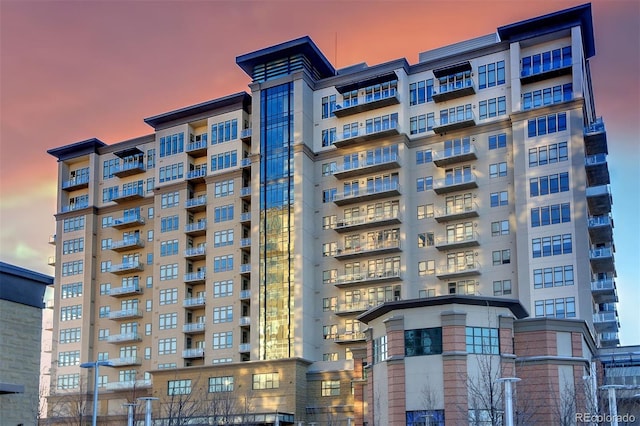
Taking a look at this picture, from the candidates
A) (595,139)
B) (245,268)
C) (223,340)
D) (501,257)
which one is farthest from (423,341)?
(223,340)

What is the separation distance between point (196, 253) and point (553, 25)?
139ft

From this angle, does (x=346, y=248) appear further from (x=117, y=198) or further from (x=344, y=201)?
(x=117, y=198)

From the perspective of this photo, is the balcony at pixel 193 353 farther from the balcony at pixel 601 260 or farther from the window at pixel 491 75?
the balcony at pixel 601 260

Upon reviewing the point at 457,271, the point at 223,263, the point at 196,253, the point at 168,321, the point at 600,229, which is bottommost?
the point at 168,321

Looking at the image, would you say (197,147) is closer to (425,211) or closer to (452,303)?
(425,211)

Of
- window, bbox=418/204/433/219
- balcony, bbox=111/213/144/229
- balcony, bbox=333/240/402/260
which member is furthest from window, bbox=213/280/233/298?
window, bbox=418/204/433/219

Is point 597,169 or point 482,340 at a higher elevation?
point 597,169

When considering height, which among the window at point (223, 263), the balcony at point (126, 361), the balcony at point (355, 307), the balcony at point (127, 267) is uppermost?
the balcony at point (127, 267)

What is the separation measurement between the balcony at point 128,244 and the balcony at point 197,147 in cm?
1196

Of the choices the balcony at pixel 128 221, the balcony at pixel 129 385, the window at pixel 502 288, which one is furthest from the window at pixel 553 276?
the balcony at pixel 128 221

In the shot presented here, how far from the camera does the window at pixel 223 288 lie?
85.6 m

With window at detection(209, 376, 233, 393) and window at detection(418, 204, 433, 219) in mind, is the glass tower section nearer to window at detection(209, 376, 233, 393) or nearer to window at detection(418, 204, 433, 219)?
window at detection(209, 376, 233, 393)

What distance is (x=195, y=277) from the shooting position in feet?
289

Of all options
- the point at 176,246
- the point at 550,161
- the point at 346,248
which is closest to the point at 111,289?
the point at 176,246
